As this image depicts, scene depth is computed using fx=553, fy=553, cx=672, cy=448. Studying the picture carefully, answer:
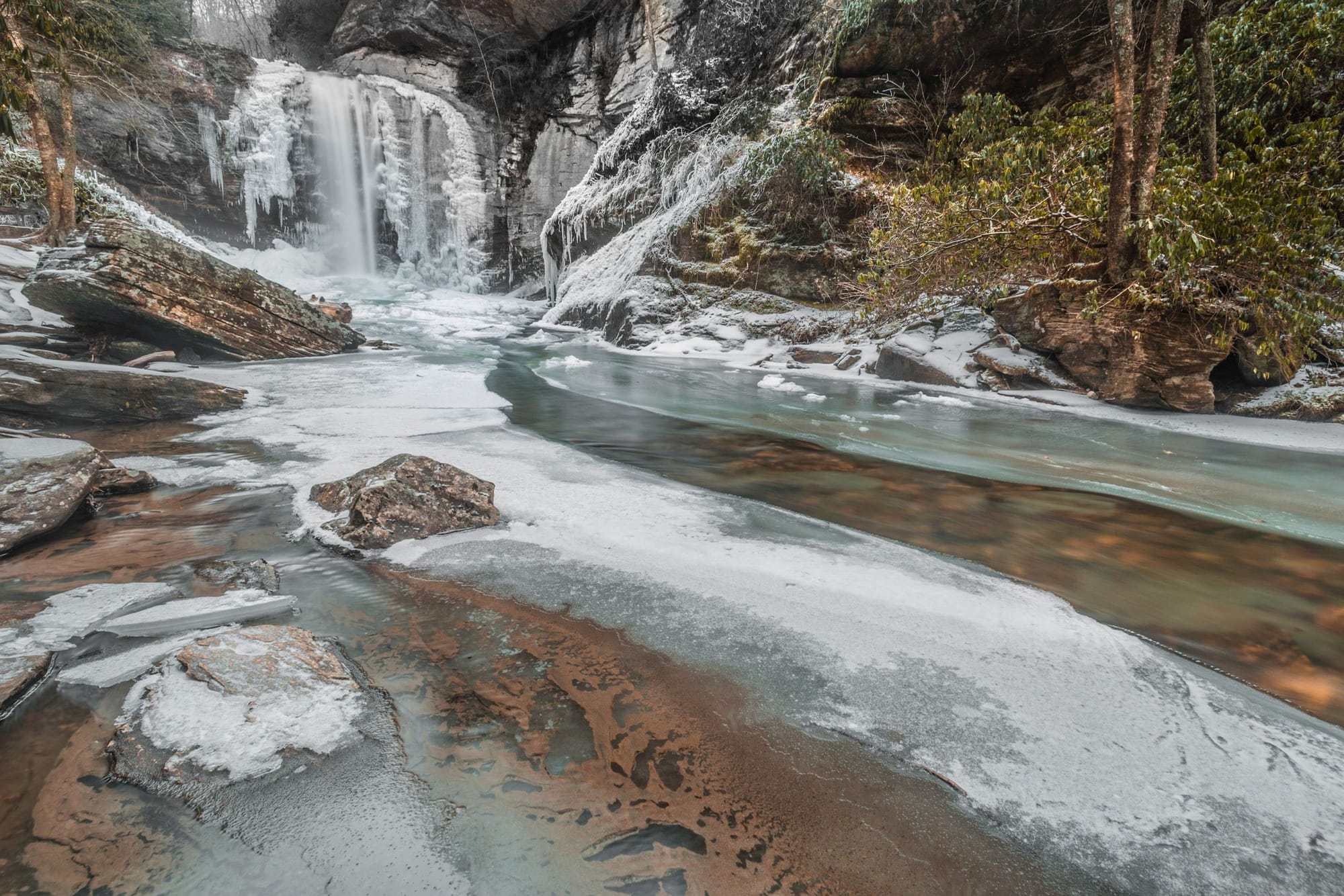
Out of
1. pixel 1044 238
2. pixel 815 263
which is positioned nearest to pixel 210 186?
pixel 815 263

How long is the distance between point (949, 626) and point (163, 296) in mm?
7755

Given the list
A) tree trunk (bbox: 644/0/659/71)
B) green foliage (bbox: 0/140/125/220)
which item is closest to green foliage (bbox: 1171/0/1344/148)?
tree trunk (bbox: 644/0/659/71)

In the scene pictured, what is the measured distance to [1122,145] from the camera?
5.05m

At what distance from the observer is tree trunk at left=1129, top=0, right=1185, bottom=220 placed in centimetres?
465

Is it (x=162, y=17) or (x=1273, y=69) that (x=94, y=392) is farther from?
(x=162, y=17)

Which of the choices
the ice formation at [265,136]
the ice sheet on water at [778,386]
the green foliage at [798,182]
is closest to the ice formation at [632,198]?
the green foliage at [798,182]

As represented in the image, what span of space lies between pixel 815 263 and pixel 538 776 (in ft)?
32.2

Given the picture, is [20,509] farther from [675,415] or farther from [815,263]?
[815,263]

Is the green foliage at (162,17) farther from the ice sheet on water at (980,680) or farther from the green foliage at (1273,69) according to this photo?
the green foliage at (1273,69)

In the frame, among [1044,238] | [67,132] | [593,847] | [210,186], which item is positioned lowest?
[593,847]

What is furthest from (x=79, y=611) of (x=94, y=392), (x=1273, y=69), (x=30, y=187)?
(x=30, y=187)

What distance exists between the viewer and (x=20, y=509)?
2.26m

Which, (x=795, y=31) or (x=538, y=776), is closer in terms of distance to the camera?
(x=538, y=776)

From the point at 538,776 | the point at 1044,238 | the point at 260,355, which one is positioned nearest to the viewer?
the point at 538,776
